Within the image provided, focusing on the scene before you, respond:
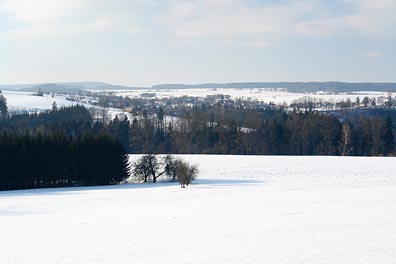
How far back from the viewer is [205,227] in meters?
19.7

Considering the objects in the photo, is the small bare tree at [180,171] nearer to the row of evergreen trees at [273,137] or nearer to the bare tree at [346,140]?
the row of evergreen trees at [273,137]

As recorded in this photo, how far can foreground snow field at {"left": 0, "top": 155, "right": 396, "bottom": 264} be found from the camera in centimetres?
1441

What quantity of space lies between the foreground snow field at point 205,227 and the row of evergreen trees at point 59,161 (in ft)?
40.2

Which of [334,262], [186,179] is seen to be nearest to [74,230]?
[334,262]

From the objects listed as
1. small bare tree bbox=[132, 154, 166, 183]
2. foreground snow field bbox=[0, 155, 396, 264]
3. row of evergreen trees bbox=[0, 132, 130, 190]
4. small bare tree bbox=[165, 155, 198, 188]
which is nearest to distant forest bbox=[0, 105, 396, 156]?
row of evergreen trees bbox=[0, 132, 130, 190]

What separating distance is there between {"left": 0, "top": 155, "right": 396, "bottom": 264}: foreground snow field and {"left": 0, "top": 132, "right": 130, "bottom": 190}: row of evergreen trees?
40.2ft

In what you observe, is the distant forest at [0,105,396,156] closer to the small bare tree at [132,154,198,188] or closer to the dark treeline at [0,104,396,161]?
the dark treeline at [0,104,396,161]

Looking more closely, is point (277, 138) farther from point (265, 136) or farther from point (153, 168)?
point (153, 168)

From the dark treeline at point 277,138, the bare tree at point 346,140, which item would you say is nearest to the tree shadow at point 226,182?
the dark treeline at point 277,138

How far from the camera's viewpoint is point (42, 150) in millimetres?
50188

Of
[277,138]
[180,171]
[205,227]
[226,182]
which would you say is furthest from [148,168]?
[277,138]

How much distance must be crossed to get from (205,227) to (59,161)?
3439cm

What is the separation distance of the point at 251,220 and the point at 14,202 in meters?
20.7

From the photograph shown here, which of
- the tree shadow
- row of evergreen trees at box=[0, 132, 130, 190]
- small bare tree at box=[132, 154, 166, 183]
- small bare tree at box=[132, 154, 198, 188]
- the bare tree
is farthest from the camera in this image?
the bare tree
